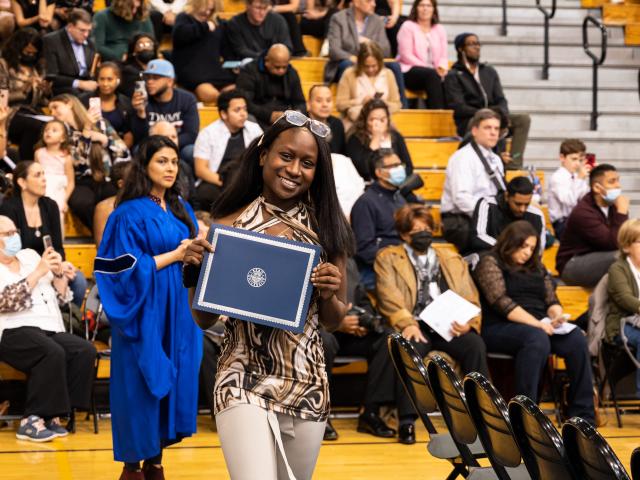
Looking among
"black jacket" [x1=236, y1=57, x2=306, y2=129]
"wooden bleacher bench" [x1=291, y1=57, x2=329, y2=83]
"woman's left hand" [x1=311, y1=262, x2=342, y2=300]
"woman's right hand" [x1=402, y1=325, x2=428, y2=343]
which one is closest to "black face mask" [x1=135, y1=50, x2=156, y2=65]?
"black jacket" [x1=236, y1=57, x2=306, y2=129]

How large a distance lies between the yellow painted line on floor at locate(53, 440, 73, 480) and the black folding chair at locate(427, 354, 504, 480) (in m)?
2.39

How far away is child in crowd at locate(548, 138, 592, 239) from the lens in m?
9.41

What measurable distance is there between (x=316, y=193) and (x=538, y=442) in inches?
37.6

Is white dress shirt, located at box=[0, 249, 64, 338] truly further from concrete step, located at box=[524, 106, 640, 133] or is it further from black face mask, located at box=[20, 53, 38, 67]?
concrete step, located at box=[524, 106, 640, 133]

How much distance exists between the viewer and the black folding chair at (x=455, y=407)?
4180mm

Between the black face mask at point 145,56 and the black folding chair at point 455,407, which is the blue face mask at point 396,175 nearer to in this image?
the black face mask at point 145,56

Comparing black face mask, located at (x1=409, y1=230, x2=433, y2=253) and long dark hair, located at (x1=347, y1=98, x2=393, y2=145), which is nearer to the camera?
black face mask, located at (x1=409, y1=230, x2=433, y2=253)

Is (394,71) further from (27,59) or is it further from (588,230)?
(27,59)

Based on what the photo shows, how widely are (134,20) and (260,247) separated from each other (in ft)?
23.2

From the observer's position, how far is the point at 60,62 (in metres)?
9.34

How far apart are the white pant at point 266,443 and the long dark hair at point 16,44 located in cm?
637

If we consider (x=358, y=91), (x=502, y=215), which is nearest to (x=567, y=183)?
(x=502, y=215)

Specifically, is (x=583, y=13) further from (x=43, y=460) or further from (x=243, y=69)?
(x=43, y=460)

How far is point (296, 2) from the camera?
1110 cm
